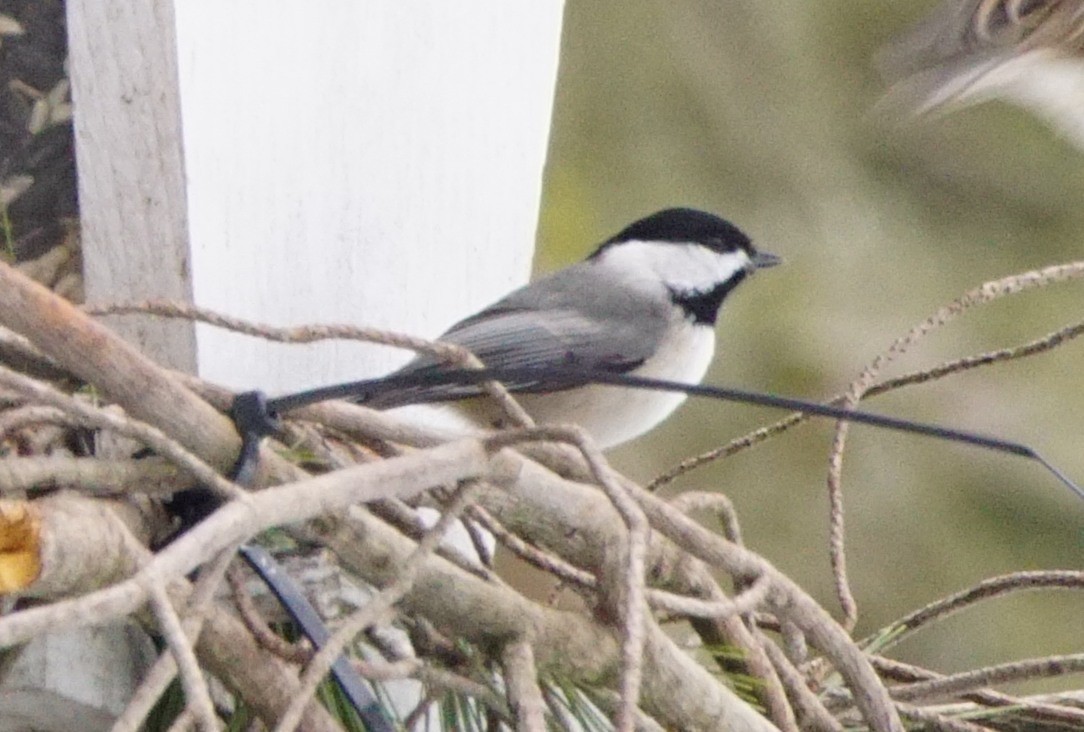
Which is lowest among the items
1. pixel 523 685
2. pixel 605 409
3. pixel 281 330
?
pixel 605 409

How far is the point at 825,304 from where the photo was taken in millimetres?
2018

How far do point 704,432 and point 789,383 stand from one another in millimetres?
126

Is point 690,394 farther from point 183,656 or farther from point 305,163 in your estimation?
point 305,163

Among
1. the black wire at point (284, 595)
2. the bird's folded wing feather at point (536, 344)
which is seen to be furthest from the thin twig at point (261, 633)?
the bird's folded wing feather at point (536, 344)

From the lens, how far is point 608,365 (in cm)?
145

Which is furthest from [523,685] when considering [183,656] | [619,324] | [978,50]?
[619,324]

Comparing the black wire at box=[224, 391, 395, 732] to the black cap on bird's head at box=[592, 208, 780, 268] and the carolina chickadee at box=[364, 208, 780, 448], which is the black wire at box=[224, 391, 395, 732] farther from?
the black cap on bird's head at box=[592, 208, 780, 268]

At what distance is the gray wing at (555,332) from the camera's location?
47.5 inches

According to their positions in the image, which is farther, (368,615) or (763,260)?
(763,260)

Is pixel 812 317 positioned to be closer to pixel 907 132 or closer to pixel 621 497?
pixel 907 132

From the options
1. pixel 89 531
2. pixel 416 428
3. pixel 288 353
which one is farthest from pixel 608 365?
pixel 89 531

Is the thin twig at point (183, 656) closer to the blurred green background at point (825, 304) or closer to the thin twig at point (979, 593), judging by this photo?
the thin twig at point (979, 593)

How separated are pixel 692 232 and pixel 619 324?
0.13m

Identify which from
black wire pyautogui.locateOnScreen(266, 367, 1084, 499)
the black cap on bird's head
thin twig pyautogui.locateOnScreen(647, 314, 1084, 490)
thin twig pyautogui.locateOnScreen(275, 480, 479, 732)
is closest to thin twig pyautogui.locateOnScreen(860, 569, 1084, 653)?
thin twig pyautogui.locateOnScreen(647, 314, 1084, 490)
